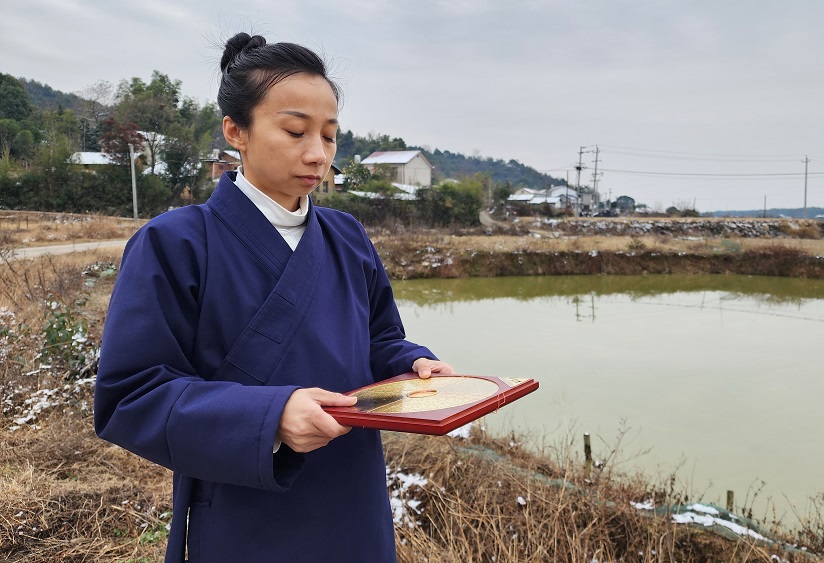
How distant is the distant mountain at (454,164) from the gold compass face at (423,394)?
3094 centimetres

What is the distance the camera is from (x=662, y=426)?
392 centimetres

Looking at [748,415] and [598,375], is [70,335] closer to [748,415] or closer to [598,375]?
[598,375]

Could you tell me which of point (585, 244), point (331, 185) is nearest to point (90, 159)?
point (331, 185)

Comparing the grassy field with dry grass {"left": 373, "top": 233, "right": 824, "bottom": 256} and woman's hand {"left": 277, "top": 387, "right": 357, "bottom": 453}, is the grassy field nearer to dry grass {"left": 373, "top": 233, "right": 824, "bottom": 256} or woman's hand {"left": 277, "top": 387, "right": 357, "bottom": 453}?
woman's hand {"left": 277, "top": 387, "right": 357, "bottom": 453}

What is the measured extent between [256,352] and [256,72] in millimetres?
396

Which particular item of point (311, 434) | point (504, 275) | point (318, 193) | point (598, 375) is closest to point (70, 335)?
point (311, 434)

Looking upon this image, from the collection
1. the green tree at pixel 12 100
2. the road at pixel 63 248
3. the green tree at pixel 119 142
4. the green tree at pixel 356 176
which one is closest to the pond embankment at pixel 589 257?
the road at pixel 63 248

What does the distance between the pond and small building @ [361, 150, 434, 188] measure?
19.1 meters

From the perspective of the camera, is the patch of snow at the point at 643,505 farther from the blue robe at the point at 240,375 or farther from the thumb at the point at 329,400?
the thumb at the point at 329,400

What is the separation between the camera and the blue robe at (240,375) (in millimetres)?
648

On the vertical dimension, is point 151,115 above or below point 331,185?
above

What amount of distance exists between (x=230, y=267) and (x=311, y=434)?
272 mm

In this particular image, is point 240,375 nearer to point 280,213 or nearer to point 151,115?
point 280,213

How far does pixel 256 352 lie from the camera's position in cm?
76
